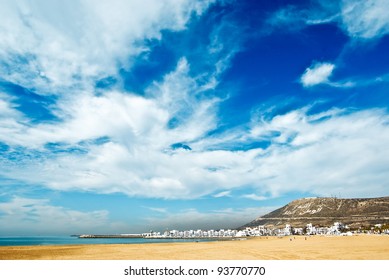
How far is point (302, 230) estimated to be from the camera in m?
176

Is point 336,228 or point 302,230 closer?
point 336,228
